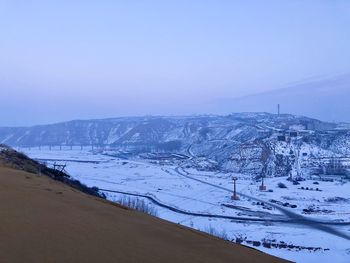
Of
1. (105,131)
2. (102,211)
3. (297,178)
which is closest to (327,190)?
(297,178)

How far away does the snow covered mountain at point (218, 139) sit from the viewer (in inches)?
3374

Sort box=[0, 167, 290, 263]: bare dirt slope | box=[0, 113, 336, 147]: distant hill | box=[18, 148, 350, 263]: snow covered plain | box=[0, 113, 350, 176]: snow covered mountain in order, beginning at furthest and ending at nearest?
1. box=[0, 113, 336, 147]: distant hill
2. box=[0, 113, 350, 176]: snow covered mountain
3. box=[18, 148, 350, 263]: snow covered plain
4. box=[0, 167, 290, 263]: bare dirt slope

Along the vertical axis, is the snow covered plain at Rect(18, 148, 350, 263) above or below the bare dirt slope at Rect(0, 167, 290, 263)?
below

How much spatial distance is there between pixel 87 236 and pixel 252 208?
3736cm

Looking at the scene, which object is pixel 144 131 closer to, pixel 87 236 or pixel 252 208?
pixel 252 208

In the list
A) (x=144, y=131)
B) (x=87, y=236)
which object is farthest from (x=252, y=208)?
(x=144, y=131)

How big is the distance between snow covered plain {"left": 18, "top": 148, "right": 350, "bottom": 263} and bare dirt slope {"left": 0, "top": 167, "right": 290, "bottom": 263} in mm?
15533

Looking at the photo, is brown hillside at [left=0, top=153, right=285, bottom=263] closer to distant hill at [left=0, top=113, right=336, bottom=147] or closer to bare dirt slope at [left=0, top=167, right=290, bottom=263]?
bare dirt slope at [left=0, top=167, right=290, bottom=263]

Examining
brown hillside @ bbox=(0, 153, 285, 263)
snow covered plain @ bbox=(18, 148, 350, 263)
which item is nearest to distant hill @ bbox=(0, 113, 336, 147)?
snow covered plain @ bbox=(18, 148, 350, 263)

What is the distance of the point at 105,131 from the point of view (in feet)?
568

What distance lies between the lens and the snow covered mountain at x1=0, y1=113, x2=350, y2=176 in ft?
281

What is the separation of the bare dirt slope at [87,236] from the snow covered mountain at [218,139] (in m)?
71.1

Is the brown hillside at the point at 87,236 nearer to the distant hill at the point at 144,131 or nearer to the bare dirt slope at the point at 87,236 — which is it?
the bare dirt slope at the point at 87,236

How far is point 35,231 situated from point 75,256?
0.82 m
